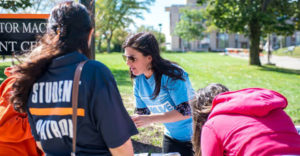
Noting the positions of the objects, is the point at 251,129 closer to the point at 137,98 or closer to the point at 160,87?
the point at 160,87

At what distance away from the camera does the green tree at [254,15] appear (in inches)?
674

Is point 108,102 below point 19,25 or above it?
below

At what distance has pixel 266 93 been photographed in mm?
1719

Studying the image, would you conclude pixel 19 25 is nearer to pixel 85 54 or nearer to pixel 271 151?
pixel 85 54

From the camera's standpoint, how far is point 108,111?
1.37 meters

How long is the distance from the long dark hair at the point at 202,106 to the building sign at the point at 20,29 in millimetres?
2272

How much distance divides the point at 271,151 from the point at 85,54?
113 centimetres

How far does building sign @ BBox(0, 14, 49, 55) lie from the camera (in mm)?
3475

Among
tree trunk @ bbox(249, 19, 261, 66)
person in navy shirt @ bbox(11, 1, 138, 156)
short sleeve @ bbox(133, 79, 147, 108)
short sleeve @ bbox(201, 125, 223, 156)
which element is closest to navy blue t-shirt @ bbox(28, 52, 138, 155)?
person in navy shirt @ bbox(11, 1, 138, 156)

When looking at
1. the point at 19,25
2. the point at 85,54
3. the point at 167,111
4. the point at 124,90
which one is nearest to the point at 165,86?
the point at 167,111

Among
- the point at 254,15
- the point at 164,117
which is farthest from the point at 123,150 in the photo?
the point at 254,15

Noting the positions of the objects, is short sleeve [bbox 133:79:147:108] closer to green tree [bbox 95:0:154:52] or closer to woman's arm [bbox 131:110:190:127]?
woman's arm [bbox 131:110:190:127]

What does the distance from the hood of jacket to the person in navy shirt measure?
0.60 metres

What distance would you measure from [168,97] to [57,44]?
1.39m
